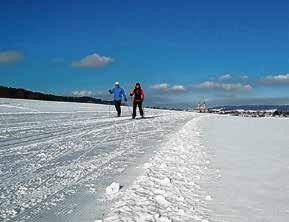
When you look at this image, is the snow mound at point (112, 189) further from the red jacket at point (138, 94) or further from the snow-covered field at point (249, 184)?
the red jacket at point (138, 94)

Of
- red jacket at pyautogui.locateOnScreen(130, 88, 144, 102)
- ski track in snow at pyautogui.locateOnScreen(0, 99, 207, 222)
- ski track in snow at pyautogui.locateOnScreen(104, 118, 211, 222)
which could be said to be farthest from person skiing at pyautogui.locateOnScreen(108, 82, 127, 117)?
ski track in snow at pyautogui.locateOnScreen(104, 118, 211, 222)

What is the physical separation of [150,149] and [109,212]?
558 centimetres

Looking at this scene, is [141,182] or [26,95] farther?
[26,95]

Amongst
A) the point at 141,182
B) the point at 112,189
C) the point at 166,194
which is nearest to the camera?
the point at 166,194

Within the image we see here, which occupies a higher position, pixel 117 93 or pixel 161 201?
pixel 117 93

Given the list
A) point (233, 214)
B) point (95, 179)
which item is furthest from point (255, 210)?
point (95, 179)

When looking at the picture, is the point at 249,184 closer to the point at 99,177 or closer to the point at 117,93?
the point at 99,177

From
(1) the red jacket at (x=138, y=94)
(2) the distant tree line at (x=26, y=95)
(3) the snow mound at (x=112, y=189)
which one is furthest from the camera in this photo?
(2) the distant tree line at (x=26, y=95)

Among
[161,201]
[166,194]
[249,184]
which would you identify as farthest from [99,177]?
[249,184]

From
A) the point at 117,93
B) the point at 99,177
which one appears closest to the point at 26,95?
the point at 117,93

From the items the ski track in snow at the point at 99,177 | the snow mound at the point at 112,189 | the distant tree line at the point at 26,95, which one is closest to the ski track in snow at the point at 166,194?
the ski track in snow at the point at 99,177

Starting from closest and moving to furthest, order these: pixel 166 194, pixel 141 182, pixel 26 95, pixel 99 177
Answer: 1. pixel 166 194
2. pixel 141 182
3. pixel 99 177
4. pixel 26 95

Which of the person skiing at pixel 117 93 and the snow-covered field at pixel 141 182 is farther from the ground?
the person skiing at pixel 117 93

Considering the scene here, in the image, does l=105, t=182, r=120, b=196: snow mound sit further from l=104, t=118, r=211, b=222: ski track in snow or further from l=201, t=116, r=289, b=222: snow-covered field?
l=201, t=116, r=289, b=222: snow-covered field
